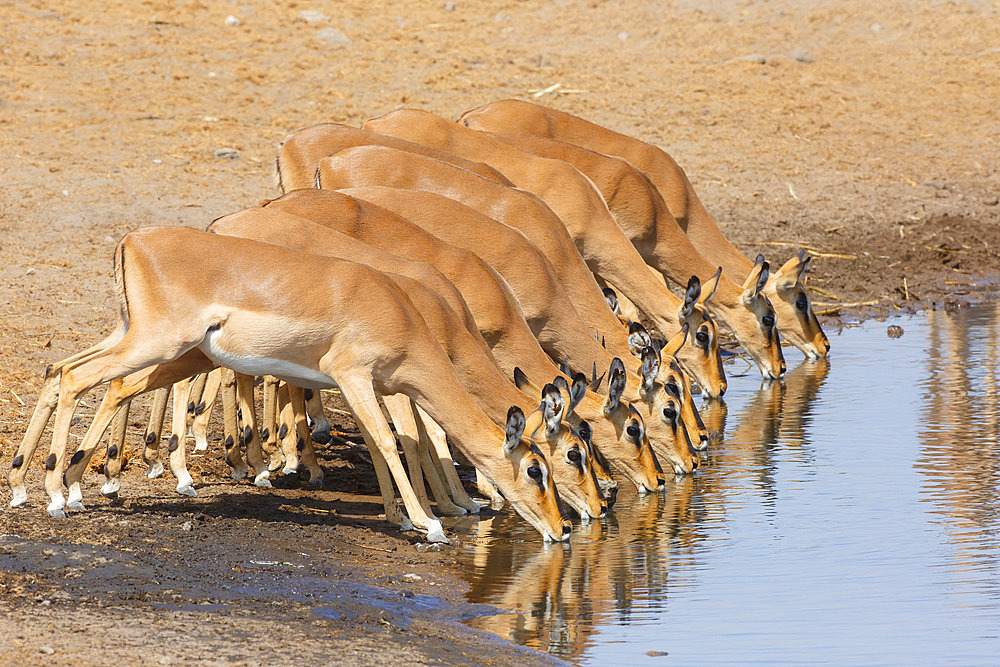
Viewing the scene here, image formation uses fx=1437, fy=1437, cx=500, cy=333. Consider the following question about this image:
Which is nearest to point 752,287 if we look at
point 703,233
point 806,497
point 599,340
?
point 703,233

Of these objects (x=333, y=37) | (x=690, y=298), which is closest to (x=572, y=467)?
(x=690, y=298)

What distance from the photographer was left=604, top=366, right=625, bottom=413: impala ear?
28.0 ft

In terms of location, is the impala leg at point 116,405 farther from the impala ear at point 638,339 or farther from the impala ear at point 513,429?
the impala ear at point 638,339

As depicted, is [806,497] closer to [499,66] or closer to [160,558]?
[160,558]

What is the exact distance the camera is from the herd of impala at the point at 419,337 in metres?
7.42

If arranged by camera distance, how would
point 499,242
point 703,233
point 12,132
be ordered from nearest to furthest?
point 499,242 → point 703,233 → point 12,132

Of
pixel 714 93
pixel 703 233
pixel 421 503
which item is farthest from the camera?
pixel 714 93

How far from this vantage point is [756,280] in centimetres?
1230

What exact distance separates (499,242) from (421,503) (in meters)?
2.49

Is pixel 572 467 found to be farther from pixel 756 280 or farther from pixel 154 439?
pixel 756 280

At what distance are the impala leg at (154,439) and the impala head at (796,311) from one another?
5.97 m

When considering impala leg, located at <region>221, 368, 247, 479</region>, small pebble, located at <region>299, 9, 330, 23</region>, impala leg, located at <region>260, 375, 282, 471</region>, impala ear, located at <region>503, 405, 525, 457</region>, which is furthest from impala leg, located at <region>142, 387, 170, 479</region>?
small pebble, located at <region>299, 9, 330, 23</region>

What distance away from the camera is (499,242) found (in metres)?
9.75

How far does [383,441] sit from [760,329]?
557cm
